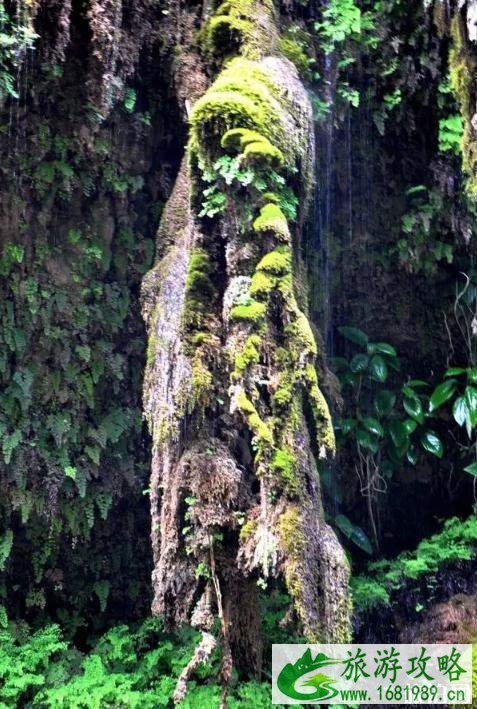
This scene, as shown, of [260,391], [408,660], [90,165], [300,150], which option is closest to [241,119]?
[300,150]

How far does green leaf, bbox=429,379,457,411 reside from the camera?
5.47m

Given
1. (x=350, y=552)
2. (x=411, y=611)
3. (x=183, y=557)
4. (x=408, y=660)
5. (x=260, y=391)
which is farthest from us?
(x=350, y=552)

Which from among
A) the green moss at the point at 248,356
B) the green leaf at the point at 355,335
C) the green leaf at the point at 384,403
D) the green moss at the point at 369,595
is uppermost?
the green leaf at the point at 355,335

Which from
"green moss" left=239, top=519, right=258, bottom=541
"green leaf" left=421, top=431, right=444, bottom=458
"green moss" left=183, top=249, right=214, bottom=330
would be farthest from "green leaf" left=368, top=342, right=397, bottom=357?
"green moss" left=239, top=519, right=258, bottom=541

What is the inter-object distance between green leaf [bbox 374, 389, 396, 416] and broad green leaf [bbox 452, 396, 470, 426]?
0.55m

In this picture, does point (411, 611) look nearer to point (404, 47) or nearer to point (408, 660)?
point (408, 660)

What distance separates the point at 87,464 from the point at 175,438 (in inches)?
58.6

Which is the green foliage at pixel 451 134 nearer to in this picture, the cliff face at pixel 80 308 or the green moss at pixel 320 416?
the cliff face at pixel 80 308

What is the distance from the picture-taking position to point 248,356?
2.92 meters

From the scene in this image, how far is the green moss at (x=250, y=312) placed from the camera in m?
2.96

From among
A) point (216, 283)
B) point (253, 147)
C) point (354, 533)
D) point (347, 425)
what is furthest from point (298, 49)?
point (354, 533)

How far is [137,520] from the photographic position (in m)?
4.80

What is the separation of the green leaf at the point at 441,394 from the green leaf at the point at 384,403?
1.18 feet

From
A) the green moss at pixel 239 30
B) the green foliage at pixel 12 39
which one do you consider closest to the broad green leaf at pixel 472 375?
the green moss at pixel 239 30
